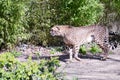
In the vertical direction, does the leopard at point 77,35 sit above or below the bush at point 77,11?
below

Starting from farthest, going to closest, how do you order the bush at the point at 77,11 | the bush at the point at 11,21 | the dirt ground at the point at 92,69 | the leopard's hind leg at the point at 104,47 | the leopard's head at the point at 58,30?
the bush at the point at 77,11 → the bush at the point at 11,21 → the leopard's hind leg at the point at 104,47 → the leopard's head at the point at 58,30 → the dirt ground at the point at 92,69

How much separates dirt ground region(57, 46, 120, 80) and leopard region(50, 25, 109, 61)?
1.11 feet

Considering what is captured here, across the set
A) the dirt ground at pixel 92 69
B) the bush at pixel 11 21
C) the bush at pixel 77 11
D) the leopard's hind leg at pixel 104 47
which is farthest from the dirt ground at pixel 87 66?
the bush at pixel 77 11

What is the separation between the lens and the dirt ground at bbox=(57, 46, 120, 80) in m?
9.70

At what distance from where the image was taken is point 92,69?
1070 cm

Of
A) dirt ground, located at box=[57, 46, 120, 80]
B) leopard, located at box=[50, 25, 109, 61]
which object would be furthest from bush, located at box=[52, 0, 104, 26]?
dirt ground, located at box=[57, 46, 120, 80]

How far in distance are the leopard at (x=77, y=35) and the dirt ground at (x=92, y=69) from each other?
1.11ft

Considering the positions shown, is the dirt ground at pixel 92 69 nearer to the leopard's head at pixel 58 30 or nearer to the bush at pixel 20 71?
the leopard's head at pixel 58 30

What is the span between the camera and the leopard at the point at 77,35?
38.7 ft

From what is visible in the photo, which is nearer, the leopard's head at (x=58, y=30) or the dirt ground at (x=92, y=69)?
the dirt ground at (x=92, y=69)

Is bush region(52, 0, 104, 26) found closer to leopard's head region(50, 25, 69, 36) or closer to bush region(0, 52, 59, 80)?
leopard's head region(50, 25, 69, 36)

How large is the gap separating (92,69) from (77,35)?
1.53 metres

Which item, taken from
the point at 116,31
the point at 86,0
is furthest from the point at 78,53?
the point at 116,31

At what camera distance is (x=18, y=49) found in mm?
13438
